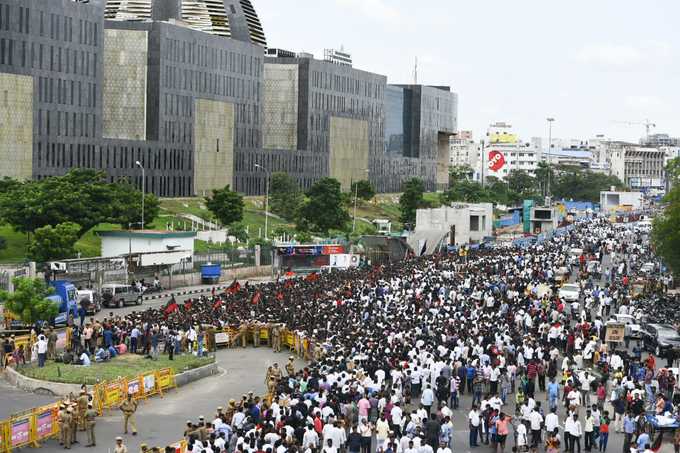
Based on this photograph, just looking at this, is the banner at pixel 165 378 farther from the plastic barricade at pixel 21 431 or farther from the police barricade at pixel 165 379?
the plastic barricade at pixel 21 431

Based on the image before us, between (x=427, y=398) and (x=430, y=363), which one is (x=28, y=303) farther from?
(x=427, y=398)

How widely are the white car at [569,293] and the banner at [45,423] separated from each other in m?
30.6

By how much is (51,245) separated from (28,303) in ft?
63.3

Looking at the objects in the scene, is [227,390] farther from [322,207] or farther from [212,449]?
[322,207]

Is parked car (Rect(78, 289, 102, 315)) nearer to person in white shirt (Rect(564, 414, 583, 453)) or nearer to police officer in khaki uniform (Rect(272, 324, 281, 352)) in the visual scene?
police officer in khaki uniform (Rect(272, 324, 281, 352))

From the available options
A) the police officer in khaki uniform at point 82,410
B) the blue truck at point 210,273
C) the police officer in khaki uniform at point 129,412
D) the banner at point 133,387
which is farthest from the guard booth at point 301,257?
the police officer in khaki uniform at point 82,410

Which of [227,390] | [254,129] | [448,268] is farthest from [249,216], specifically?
[227,390]

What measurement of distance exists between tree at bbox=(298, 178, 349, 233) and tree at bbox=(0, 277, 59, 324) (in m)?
53.2

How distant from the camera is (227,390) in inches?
1387

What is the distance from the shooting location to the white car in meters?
54.6

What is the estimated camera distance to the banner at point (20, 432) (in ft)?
87.9

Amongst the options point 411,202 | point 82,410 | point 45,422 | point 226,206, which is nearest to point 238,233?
point 226,206

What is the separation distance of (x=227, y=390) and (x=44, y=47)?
61.2 meters

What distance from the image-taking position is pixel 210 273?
67.6 meters
